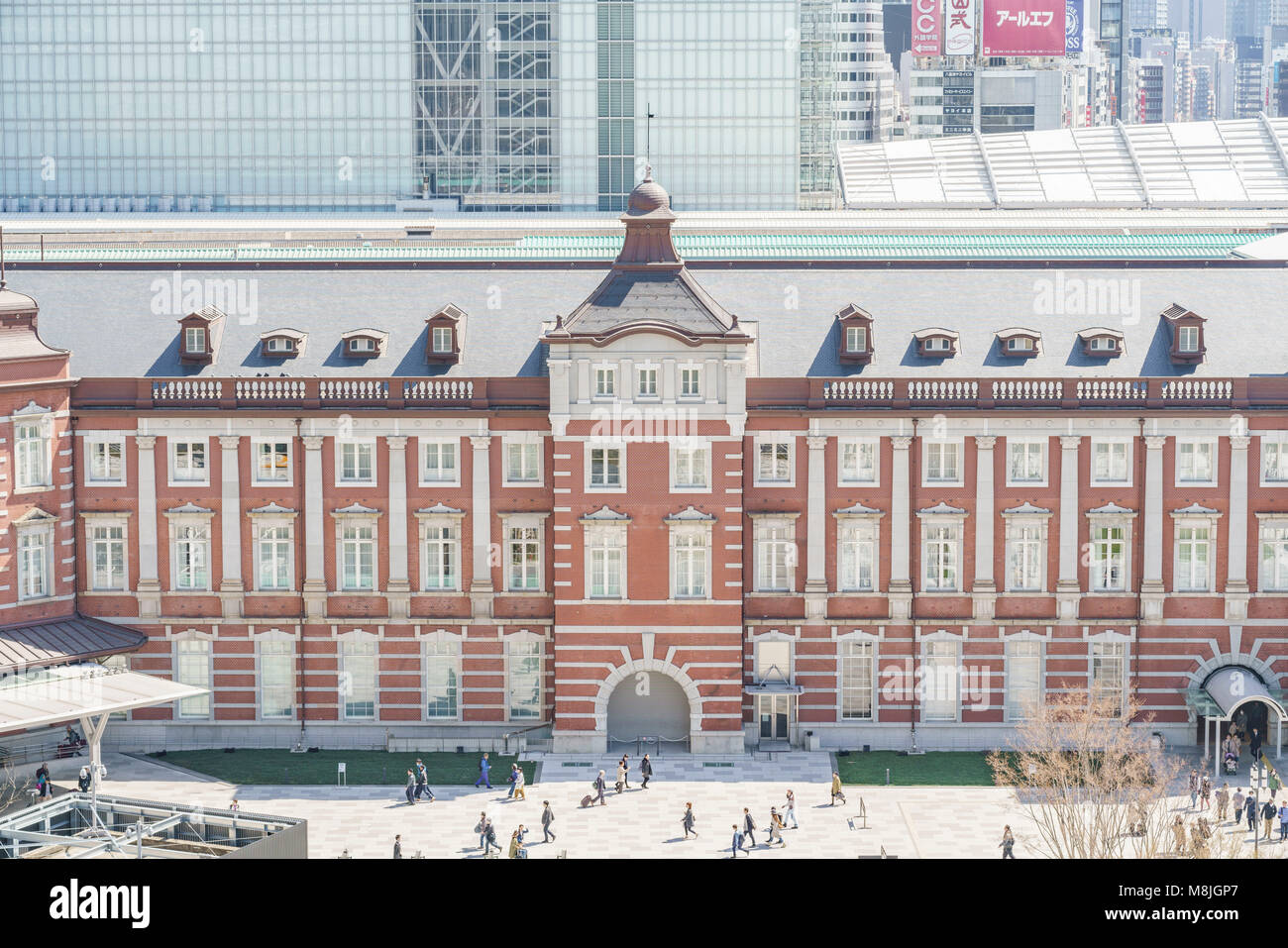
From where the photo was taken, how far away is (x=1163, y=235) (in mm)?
98250

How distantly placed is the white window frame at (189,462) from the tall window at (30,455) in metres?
4.94

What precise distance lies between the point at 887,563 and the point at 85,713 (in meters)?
31.9

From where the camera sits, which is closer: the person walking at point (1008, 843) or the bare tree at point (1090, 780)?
the bare tree at point (1090, 780)

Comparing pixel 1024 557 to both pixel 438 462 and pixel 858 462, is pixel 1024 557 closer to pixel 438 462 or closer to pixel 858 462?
pixel 858 462

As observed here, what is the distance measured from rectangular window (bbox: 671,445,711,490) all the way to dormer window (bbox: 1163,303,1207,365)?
19.8 metres

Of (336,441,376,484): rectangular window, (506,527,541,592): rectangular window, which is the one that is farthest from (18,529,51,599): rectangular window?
(506,527,541,592): rectangular window

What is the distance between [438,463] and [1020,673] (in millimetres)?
25466

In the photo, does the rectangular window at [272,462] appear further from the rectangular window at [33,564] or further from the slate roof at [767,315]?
the rectangular window at [33,564]

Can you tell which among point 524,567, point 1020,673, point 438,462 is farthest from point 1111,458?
point 438,462

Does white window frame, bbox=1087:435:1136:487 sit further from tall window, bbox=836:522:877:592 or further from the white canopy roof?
the white canopy roof

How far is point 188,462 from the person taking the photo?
79500 millimetres

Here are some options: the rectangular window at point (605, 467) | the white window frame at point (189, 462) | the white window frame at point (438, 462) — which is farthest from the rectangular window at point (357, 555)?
the rectangular window at point (605, 467)

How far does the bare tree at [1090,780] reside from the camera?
58000 millimetres
